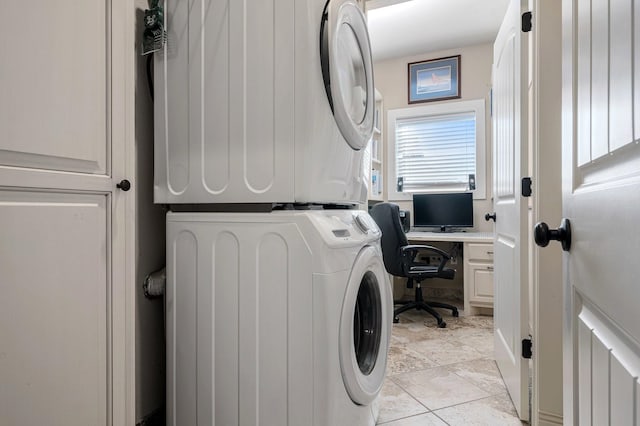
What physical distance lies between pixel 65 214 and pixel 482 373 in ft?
7.28

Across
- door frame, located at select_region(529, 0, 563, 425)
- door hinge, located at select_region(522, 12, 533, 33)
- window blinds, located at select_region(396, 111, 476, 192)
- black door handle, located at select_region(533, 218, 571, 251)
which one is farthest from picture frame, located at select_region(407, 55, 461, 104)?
black door handle, located at select_region(533, 218, 571, 251)

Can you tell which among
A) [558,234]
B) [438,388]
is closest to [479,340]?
[438,388]

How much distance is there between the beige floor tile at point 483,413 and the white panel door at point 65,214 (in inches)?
53.9

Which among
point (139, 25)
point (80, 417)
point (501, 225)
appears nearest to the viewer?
point (80, 417)

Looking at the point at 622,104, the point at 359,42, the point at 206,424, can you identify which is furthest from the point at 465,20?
the point at 206,424

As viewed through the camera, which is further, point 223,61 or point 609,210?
point 223,61

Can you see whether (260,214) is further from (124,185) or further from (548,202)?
(548,202)

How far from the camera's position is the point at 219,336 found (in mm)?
1203

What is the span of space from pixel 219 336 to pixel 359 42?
1.21 m

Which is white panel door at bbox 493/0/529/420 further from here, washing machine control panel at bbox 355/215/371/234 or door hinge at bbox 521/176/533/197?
washing machine control panel at bbox 355/215/371/234

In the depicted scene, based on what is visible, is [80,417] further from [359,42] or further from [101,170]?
[359,42]

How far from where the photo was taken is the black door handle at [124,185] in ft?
3.21

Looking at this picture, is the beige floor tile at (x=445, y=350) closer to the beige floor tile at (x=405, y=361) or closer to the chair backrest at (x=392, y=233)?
the beige floor tile at (x=405, y=361)

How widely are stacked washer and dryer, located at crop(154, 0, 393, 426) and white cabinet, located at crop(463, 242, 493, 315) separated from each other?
2.24 meters
